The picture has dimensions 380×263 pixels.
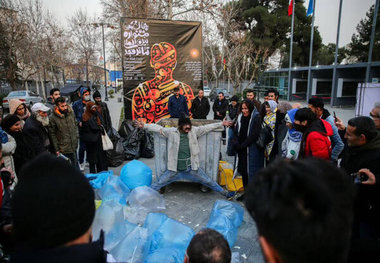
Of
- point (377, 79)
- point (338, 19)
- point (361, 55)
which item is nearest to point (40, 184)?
point (377, 79)

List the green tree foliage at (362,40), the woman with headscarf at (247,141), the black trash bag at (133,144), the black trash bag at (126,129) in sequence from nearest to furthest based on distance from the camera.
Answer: the woman with headscarf at (247,141) < the black trash bag at (133,144) < the black trash bag at (126,129) < the green tree foliage at (362,40)

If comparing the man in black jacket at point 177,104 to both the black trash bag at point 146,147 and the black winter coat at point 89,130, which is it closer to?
the black trash bag at point 146,147

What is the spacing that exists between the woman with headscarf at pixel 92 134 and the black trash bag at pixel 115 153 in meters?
0.84

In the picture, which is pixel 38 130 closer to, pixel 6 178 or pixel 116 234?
pixel 6 178

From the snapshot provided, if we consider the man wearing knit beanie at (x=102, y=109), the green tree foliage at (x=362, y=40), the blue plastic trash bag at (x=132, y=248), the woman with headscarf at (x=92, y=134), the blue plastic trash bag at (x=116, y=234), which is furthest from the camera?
the green tree foliage at (x=362, y=40)

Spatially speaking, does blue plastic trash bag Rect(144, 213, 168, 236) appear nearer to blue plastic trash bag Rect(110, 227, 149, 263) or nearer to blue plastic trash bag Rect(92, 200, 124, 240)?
blue plastic trash bag Rect(110, 227, 149, 263)

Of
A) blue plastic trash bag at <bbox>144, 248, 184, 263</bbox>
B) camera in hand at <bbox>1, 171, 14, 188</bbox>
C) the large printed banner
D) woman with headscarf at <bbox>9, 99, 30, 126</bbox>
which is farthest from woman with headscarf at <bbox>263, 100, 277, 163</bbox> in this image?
woman with headscarf at <bbox>9, 99, 30, 126</bbox>

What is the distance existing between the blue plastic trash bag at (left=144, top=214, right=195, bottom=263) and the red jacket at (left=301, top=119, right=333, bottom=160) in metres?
1.64

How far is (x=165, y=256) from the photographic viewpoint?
245 centimetres

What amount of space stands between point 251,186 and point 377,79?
21360 mm

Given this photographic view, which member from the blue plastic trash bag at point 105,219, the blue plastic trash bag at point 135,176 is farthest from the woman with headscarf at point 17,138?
the blue plastic trash bag at point 105,219

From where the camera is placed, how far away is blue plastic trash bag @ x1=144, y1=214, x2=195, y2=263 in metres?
2.58

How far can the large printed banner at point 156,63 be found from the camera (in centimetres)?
766

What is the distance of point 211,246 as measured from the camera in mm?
1759
